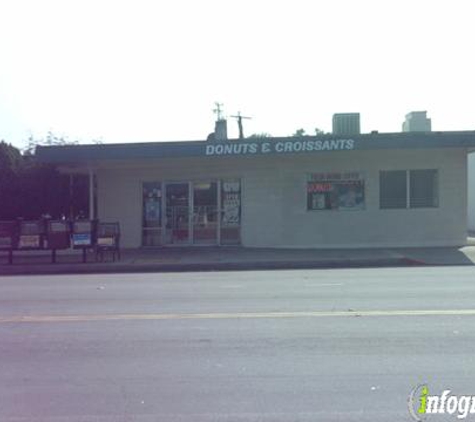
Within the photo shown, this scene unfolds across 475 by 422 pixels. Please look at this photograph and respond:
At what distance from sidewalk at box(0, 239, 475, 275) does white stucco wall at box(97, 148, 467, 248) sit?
1.03 meters

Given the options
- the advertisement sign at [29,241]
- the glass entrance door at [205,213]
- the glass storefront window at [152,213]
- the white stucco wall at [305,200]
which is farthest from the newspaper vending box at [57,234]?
the glass entrance door at [205,213]

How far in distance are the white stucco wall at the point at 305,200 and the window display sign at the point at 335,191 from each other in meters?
0.19

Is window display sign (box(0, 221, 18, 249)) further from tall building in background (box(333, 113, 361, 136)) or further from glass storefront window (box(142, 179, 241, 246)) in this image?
tall building in background (box(333, 113, 361, 136))

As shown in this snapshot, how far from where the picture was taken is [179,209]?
22.3m

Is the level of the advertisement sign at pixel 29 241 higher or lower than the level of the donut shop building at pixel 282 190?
lower

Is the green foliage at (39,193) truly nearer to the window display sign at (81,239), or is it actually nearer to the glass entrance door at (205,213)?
the glass entrance door at (205,213)

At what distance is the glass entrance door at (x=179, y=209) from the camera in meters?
22.3

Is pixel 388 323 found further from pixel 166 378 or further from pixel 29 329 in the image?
pixel 29 329

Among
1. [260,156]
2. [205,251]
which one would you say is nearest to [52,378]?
[205,251]

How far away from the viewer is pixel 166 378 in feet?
20.0

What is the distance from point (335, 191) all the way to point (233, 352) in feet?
49.9

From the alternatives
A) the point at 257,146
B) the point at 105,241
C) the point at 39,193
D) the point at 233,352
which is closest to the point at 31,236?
the point at 105,241

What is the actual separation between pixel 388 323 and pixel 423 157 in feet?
45.7

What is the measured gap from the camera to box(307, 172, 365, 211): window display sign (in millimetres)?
21562
